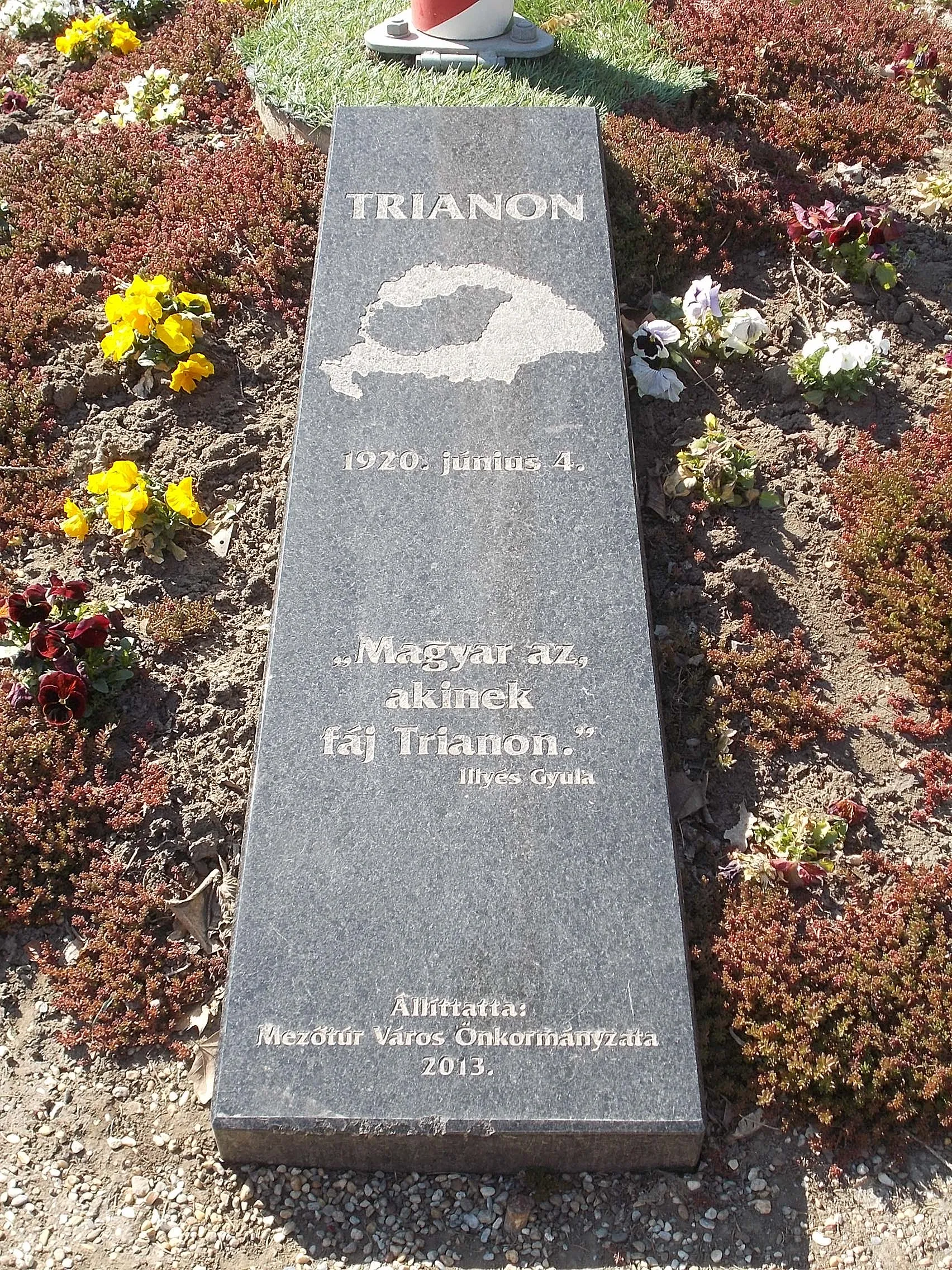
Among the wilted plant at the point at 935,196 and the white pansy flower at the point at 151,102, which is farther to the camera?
the white pansy flower at the point at 151,102

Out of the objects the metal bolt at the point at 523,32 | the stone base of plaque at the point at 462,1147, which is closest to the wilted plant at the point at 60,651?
the stone base of plaque at the point at 462,1147

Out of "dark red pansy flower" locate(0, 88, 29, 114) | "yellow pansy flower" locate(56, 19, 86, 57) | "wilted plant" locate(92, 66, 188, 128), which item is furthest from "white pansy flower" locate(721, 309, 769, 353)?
"yellow pansy flower" locate(56, 19, 86, 57)

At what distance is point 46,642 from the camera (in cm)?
373

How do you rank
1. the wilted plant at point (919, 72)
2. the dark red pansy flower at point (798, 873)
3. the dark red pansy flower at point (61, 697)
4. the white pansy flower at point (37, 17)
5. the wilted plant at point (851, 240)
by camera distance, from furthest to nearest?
the white pansy flower at point (37, 17), the wilted plant at point (919, 72), the wilted plant at point (851, 240), the dark red pansy flower at point (61, 697), the dark red pansy flower at point (798, 873)

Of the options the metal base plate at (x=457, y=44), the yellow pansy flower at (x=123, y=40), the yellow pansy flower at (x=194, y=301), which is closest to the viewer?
the yellow pansy flower at (x=194, y=301)

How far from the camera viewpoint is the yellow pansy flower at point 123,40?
22.6ft

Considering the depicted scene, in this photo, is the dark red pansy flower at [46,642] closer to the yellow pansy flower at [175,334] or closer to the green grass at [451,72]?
the yellow pansy flower at [175,334]

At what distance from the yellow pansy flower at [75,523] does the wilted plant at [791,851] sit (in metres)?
2.76

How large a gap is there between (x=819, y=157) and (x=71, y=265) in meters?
4.04

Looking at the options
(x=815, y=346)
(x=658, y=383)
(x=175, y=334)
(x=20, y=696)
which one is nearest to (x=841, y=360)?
(x=815, y=346)

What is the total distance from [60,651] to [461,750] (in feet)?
4.98

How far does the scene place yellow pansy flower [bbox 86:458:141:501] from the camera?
4219 mm

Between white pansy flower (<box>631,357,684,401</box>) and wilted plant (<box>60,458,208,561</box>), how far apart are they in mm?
1971

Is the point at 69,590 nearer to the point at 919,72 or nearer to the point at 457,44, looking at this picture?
the point at 457,44
